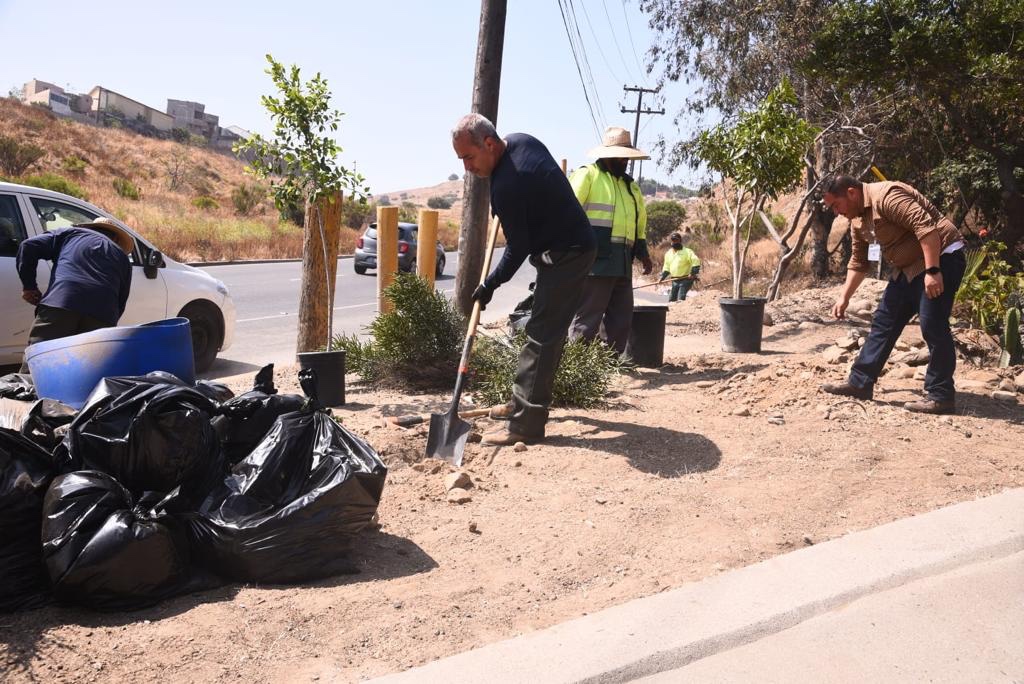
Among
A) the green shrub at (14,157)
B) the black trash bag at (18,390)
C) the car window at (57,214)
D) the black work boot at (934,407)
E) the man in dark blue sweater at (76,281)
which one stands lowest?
the black work boot at (934,407)

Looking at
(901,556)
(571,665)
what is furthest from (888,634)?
(571,665)

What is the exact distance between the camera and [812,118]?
54.3 feet

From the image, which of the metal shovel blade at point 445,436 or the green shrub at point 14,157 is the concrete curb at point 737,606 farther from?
the green shrub at point 14,157

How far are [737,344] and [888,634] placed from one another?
5.82 m

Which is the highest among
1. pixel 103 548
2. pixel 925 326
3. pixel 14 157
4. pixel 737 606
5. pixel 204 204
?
pixel 14 157

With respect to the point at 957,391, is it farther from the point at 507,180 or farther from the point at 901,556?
the point at 507,180

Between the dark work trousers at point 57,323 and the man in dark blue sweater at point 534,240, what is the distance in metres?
2.24

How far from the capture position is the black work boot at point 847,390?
5.71 m

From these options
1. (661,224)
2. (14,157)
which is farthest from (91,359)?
(661,224)

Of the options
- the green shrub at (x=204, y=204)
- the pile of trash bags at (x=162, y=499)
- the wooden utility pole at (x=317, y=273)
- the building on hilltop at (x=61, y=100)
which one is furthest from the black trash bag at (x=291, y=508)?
the building on hilltop at (x=61, y=100)

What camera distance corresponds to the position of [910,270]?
5477 mm

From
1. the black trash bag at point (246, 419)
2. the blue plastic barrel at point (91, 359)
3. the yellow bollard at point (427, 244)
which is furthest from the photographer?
the yellow bollard at point (427, 244)

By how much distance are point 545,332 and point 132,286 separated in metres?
4.41

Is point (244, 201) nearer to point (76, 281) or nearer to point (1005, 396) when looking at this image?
point (76, 281)
